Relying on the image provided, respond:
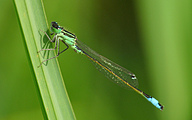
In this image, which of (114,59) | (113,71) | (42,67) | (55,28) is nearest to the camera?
(42,67)

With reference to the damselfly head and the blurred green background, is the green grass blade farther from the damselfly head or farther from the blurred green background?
the blurred green background

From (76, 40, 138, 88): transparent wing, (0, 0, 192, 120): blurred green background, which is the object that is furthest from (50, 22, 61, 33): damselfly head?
(76, 40, 138, 88): transparent wing

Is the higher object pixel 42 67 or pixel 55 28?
pixel 55 28

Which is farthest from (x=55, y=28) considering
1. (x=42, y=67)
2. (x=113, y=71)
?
(x=113, y=71)

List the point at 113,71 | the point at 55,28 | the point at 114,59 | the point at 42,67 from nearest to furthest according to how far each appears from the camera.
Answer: the point at 42,67 < the point at 55,28 < the point at 113,71 < the point at 114,59

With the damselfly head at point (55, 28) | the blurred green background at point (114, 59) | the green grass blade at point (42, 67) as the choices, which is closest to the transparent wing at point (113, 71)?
the blurred green background at point (114, 59)

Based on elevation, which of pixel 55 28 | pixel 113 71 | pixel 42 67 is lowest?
pixel 42 67

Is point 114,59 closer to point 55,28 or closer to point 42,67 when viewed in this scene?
point 55,28

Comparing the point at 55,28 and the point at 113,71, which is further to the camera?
the point at 113,71
